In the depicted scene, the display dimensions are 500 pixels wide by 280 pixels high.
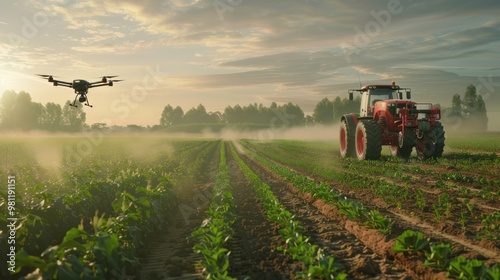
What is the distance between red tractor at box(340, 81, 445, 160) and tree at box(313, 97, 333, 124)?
76.5 metres

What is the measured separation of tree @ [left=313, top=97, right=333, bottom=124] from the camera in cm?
9519

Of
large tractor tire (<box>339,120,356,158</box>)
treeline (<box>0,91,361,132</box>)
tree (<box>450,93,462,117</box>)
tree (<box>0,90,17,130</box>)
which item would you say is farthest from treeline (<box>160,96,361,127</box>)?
large tractor tire (<box>339,120,356,158</box>)

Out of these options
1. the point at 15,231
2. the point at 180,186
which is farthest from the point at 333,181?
the point at 15,231

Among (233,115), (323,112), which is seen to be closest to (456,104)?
(323,112)

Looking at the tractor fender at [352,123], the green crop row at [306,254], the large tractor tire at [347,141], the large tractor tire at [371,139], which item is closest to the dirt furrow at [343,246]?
the green crop row at [306,254]

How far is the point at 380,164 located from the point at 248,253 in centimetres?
1160

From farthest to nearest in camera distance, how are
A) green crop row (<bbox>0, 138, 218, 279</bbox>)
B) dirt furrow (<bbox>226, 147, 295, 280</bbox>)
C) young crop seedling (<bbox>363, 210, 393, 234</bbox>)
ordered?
young crop seedling (<bbox>363, 210, 393, 234</bbox>) → dirt furrow (<bbox>226, 147, 295, 280</bbox>) → green crop row (<bbox>0, 138, 218, 279</bbox>)

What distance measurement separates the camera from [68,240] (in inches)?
162

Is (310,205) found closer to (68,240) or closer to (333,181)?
(333,181)

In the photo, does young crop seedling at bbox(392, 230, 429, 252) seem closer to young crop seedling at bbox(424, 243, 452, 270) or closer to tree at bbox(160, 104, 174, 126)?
young crop seedling at bbox(424, 243, 452, 270)

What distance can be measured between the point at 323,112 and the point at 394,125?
8078 centimetres

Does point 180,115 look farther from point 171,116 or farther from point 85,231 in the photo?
point 85,231

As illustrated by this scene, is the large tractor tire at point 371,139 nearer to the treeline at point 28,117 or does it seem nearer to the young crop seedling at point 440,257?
the young crop seedling at point 440,257

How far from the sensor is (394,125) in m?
16.8
